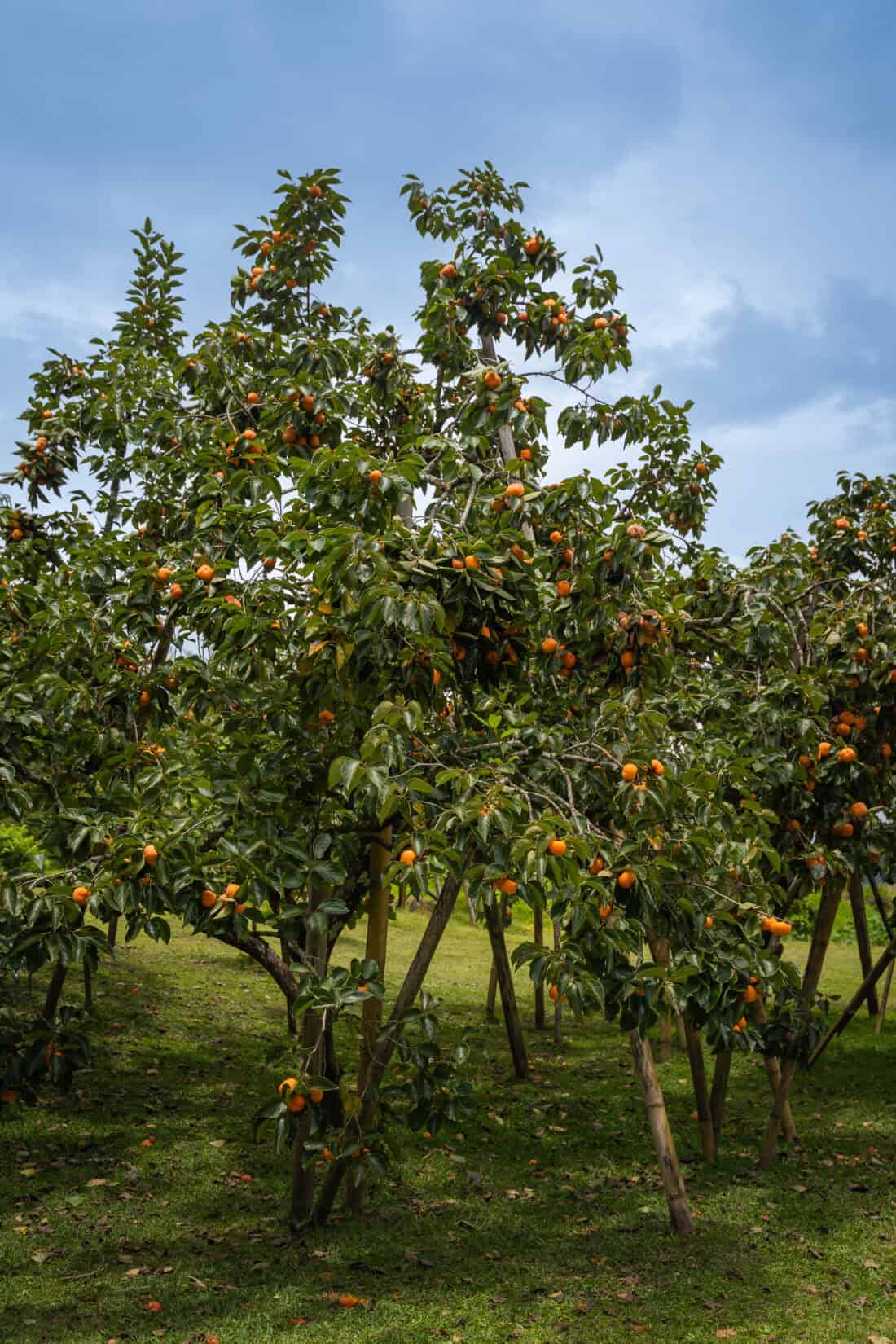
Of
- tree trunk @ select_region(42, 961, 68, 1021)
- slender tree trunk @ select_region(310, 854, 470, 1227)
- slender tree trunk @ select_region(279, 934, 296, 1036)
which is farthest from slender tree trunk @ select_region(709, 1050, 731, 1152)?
tree trunk @ select_region(42, 961, 68, 1021)

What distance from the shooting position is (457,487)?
5027mm

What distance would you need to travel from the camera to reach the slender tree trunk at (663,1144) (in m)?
5.11

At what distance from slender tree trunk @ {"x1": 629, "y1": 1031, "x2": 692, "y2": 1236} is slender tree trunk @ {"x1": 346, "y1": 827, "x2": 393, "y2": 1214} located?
134 cm

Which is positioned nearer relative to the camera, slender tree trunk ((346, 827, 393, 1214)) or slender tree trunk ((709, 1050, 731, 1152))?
slender tree trunk ((346, 827, 393, 1214))

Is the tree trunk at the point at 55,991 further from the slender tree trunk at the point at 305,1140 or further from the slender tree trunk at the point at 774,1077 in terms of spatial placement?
the slender tree trunk at the point at 774,1077

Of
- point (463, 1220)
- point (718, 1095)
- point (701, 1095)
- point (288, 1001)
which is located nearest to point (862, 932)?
point (718, 1095)

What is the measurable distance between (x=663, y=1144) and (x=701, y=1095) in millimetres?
1002

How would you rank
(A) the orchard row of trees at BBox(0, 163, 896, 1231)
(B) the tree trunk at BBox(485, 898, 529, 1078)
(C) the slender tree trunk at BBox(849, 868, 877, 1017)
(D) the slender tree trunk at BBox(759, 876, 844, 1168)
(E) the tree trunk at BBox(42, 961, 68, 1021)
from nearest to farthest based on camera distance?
(A) the orchard row of trees at BBox(0, 163, 896, 1231) → (D) the slender tree trunk at BBox(759, 876, 844, 1168) → (E) the tree trunk at BBox(42, 961, 68, 1021) → (B) the tree trunk at BBox(485, 898, 529, 1078) → (C) the slender tree trunk at BBox(849, 868, 877, 1017)

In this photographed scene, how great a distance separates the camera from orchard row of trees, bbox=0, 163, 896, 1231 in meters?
3.82

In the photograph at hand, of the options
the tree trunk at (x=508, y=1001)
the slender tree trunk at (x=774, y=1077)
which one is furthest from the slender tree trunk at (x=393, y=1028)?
the tree trunk at (x=508, y=1001)

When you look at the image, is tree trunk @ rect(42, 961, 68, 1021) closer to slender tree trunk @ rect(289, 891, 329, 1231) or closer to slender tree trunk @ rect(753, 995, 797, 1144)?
slender tree trunk @ rect(289, 891, 329, 1231)

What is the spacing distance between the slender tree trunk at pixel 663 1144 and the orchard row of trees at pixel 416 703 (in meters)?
0.03

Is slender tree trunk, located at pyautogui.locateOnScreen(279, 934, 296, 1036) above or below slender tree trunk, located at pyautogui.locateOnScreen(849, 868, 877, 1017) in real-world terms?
below

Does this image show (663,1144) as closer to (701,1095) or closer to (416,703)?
(701,1095)
